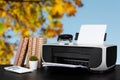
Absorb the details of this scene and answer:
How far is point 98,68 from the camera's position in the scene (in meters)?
2.33

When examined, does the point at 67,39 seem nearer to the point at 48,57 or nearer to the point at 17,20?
the point at 48,57

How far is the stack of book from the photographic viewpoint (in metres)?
2.60

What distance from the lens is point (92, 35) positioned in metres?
2.54

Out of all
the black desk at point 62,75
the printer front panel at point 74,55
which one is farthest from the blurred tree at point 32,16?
the black desk at point 62,75

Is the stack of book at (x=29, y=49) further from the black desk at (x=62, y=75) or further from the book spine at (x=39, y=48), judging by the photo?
the black desk at (x=62, y=75)

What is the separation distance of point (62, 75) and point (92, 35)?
1.56ft

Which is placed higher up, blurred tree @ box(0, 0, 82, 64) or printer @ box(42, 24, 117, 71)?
blurred tree @ box(0, 0, 82, 64)

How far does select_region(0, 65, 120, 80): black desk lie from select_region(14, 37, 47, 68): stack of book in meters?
0.18

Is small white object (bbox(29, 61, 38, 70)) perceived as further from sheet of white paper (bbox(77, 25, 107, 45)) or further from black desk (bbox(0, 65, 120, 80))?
sheet of white paper (bbox(77, 25, 107, 45))

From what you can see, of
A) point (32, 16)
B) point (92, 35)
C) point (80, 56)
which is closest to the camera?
point (80, 56)

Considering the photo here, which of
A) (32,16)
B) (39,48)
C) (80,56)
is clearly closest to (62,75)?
(80,56)

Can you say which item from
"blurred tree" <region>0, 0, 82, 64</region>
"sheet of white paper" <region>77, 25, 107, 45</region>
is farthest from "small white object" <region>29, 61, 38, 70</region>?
"blurred tree" <region>0, 0, 82, 64</region>

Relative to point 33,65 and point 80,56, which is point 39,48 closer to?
point 33,65

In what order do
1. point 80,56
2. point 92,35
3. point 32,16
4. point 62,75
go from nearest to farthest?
point 62,75
point 80,56
point 92,35
point 32,16
